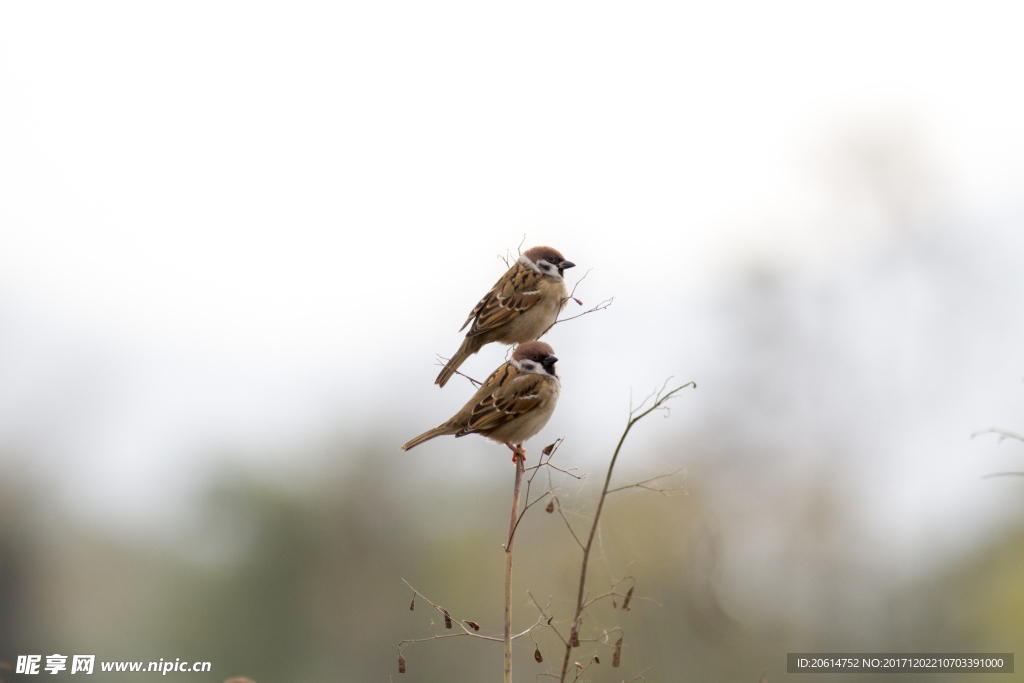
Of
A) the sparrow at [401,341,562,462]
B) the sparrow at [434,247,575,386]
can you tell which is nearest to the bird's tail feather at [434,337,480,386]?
the sparrow at [434,247,575,386]

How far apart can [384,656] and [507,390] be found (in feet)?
48.3

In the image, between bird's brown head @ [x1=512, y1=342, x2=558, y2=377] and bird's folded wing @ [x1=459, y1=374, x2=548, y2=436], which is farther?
bird's folded wing @ [x1=459, y1=374, x2=548, y2=436]

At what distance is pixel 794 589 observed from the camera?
46.4 ft

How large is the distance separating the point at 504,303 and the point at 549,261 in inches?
22.0

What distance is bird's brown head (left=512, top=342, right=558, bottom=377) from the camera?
13.1 ft

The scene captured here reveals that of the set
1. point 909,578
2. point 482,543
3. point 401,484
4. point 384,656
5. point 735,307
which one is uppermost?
point 735,307

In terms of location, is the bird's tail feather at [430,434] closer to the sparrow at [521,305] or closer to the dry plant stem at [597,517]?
the sparrow at [521,305]

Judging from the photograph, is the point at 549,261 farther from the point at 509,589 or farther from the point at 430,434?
the point at 509,589

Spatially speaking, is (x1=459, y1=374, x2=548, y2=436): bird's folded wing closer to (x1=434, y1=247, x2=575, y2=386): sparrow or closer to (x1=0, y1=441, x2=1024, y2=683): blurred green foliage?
(x1=434, y1=247, x2=575, y2=386): sparrow

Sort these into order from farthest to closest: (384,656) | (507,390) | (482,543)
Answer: (482,543), (384,656), (507,390)

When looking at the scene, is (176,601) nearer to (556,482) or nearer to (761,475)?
(761,475)

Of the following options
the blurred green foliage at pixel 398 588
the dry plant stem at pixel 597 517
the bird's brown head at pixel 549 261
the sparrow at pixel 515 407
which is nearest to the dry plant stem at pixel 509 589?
the dry plant stem at pixel 597 517

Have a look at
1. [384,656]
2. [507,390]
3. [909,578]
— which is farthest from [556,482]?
[384,656]

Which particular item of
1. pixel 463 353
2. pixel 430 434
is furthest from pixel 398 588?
pixel 430 434
